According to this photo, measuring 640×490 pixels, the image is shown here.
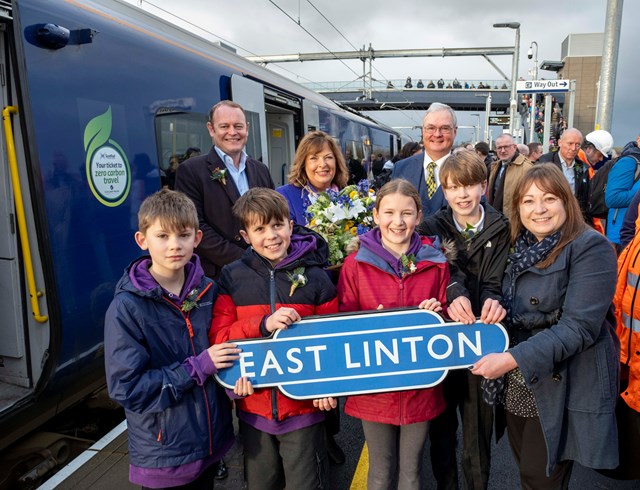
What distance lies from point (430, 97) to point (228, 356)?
49957mm

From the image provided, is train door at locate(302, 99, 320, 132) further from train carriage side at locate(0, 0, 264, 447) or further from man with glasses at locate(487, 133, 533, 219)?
train carriage side at locate(0, 0, 264, 447)

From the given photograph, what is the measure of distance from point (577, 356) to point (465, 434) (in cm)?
69

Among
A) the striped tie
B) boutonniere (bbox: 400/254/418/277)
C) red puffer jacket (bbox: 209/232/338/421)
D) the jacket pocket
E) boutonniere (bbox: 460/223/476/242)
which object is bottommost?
the jacket pocket

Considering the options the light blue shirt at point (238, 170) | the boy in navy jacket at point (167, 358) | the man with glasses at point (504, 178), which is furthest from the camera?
the man with glasses at point (504, 178)

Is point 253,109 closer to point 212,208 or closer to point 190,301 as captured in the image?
point 212,208

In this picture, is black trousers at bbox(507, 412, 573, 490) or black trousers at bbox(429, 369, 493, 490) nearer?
black trousers at bbox(507, 412, 573, 490)

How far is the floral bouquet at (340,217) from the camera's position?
8.11ft

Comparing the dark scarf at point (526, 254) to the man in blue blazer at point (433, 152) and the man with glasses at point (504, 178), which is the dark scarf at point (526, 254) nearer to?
the man in blue blazer at point (433, 152)

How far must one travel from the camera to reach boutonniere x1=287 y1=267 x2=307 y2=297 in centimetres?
194

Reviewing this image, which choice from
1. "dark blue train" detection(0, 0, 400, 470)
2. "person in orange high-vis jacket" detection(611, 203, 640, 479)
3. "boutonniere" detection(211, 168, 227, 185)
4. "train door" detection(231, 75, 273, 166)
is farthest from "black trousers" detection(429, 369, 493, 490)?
"train door" detection(231, 75, 273, 166)

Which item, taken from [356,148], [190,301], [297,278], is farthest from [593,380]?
[356,148]

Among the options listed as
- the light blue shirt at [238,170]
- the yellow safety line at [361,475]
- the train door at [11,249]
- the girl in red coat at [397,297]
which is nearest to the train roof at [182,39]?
the train door at [11,249]

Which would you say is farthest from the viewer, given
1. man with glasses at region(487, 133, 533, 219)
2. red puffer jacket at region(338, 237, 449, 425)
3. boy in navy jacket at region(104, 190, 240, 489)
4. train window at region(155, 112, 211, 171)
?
man with glasses at region(487, 133, 533, 219)

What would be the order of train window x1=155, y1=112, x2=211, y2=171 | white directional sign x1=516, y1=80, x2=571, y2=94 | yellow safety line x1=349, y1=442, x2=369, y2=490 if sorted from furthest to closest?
white directional sign x1=516, y1=80, x2=571, y2=94, train window x1=155, y1=112, x2=211, y2=171, yellow safety line x1=349, y1=442, x2=369, y2=490
